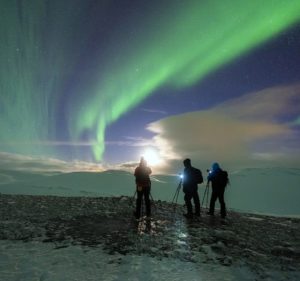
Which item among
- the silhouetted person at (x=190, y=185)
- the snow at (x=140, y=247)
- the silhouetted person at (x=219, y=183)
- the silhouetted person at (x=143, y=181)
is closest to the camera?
the snow at (x=140, y=247)

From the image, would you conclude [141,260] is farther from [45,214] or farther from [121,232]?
[45,214]

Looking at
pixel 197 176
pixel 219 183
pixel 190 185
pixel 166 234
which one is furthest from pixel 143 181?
pixel 219 183

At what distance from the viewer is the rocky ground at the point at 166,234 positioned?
35.2 ft

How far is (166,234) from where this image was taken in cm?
1308

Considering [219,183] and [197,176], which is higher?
[197,176]

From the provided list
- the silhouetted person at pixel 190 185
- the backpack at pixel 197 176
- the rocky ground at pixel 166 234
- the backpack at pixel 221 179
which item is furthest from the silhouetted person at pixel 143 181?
the backpack at pixel 221 179

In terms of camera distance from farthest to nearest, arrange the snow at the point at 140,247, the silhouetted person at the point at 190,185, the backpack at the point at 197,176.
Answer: the backpack at the point at 197,176
the silhouetted person at the point at 190,185
the snow at the point at 140,247

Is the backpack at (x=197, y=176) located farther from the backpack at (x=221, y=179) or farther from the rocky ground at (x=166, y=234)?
the rocky ground at (x=166, y=234)

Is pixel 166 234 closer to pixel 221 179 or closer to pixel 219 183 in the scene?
pixel 219 183

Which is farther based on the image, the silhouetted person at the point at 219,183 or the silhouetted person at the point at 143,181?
the silhouetted person at the point at 219,183

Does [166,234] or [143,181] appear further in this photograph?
[143,181]

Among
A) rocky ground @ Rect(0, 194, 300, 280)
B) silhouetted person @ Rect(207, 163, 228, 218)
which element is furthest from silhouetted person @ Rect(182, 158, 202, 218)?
silhouetted person @ Rect(207, 163, 228, 218)

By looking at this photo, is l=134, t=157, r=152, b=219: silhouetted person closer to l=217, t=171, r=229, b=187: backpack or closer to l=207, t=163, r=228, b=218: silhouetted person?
l=207, t=163, r=228, b=218: silhouetted person

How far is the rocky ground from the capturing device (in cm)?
1072
